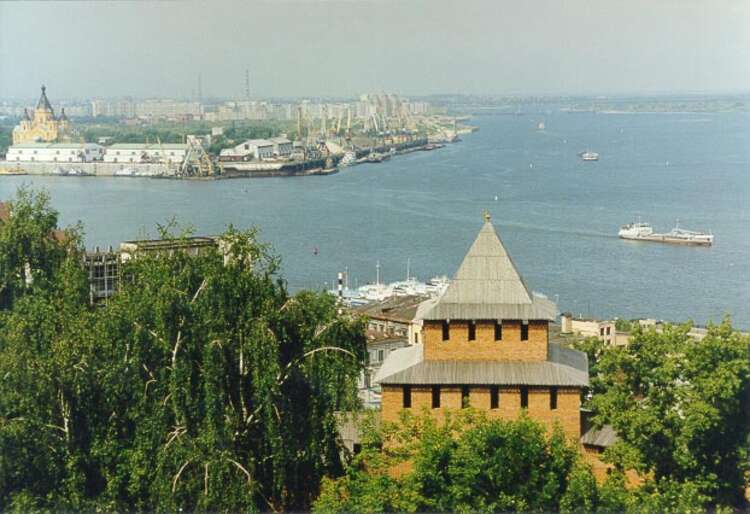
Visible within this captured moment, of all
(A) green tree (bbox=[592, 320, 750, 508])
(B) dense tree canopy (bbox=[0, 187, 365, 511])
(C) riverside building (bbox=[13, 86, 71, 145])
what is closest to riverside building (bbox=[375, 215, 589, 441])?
(A) green tree (bbox=[592, 320, 750, 508])

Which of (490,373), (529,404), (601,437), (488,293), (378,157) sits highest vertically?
(488,293)

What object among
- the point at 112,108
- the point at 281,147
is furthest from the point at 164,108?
the point at 281,147

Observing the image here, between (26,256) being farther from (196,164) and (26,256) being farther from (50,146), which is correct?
(50,146)

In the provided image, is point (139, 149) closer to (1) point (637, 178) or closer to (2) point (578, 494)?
(1) point (637, 178)

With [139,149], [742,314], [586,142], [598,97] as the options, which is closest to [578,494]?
[742,314]

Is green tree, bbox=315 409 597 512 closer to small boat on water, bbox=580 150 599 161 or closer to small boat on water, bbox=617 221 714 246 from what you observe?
small boat on water, bbox=617 221 714 246
